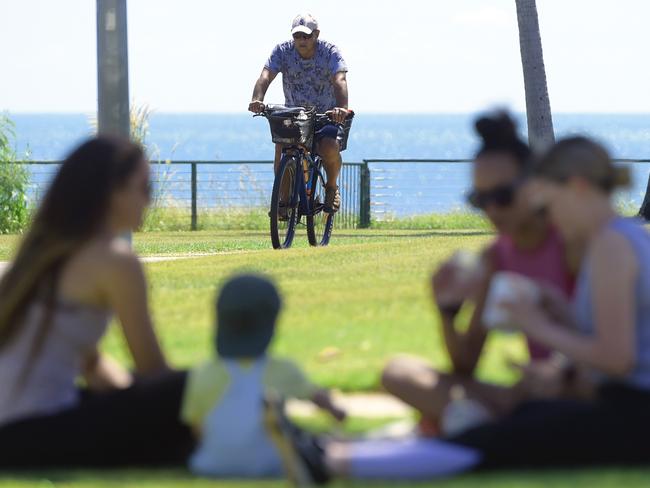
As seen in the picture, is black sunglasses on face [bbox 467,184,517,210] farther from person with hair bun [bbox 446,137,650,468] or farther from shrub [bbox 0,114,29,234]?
shrub [bbox 0,114,29,234]

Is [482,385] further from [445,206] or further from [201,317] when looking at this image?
[445,206]

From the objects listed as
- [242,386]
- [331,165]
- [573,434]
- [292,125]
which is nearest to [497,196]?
[573,434]

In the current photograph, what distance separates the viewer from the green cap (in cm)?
480

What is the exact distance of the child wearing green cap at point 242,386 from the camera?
4801 mm

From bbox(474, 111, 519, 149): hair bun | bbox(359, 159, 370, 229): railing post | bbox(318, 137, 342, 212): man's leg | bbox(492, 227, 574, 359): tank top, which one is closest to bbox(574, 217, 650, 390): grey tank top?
bbox(492, 227, 574, 359): tank top

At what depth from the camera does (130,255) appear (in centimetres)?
500

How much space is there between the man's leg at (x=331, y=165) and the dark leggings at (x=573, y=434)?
8502mm

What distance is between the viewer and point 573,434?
4.78 metres

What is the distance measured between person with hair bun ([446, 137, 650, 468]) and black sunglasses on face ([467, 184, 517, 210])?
227mm

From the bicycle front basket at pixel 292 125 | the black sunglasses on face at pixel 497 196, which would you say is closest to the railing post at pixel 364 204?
the bicycle front basket at pixel 292 125

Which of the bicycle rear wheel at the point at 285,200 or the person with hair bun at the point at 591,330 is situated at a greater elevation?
the bicycle rear wheel at the point at 285,200

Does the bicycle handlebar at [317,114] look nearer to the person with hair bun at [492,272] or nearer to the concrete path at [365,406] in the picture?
the concrete path at [365,406]

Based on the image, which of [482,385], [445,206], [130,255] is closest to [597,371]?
[482,385]

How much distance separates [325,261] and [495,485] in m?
6.55
